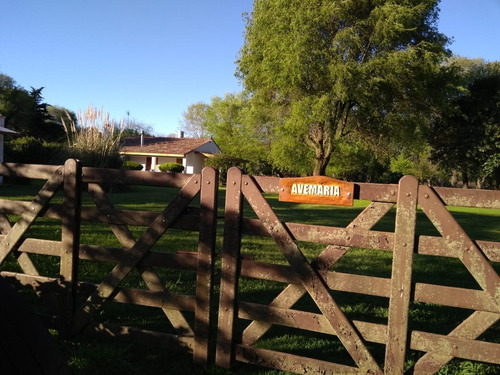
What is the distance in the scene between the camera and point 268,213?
3518 millimetres

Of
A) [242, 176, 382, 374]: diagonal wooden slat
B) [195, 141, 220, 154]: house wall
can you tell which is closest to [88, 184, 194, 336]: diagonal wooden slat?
[242, 176, 382, 374]: diagonal wooden slat

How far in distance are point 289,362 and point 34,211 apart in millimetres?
2602

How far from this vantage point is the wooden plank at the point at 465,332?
3.08 metres

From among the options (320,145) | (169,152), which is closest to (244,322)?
(320,145)

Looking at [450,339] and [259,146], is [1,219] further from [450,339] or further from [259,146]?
[259,146]

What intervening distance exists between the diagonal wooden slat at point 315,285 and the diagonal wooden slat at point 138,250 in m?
0.50

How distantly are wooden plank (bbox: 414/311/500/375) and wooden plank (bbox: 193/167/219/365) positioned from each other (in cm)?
165

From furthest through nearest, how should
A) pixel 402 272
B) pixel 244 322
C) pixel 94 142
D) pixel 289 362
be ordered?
pixel 94 142 < pixel 244 322 < pixel 289 362 < pixel 402 272

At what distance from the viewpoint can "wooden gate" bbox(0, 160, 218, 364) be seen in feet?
12.1

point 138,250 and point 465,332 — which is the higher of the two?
point 138,250

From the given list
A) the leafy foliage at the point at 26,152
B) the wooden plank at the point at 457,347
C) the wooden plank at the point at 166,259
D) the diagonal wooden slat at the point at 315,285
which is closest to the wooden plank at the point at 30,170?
the wooden plank at the point at 166,259

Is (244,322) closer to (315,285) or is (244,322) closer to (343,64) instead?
(315,285)

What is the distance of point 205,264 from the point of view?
3.70 m

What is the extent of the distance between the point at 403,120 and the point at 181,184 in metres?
26.7
